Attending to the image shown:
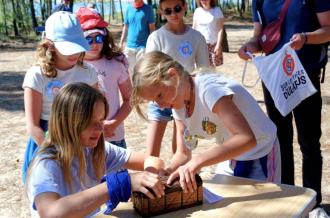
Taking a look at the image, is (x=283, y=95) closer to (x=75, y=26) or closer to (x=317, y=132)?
(x=317, y=132)

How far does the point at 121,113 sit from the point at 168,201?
4.83ft

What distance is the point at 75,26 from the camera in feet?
8.91

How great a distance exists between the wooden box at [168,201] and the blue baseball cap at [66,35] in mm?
1022

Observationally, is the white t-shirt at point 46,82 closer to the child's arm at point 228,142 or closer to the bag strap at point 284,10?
the child's arm at point 228,142

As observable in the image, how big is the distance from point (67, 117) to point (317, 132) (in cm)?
178

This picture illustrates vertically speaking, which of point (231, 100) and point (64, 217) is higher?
point (231, 100)

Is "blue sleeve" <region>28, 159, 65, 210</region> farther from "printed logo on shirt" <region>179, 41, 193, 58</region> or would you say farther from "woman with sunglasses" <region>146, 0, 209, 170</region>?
"printed logo on shirt" <region>179, 41, 193, 58</region>

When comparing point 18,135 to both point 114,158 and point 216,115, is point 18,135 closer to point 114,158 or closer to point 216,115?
point 114,158

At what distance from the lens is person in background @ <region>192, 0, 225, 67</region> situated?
6875 millimetres

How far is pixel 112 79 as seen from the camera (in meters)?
3.29

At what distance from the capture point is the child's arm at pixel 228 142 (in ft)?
6.40

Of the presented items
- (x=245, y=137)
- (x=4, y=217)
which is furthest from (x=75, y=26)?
(x=4, y=217)

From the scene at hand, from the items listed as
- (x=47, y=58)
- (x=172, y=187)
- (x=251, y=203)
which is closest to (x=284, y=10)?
(x=47, y=58)

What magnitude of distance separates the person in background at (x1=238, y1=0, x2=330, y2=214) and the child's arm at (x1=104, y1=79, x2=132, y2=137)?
29.6 inches
